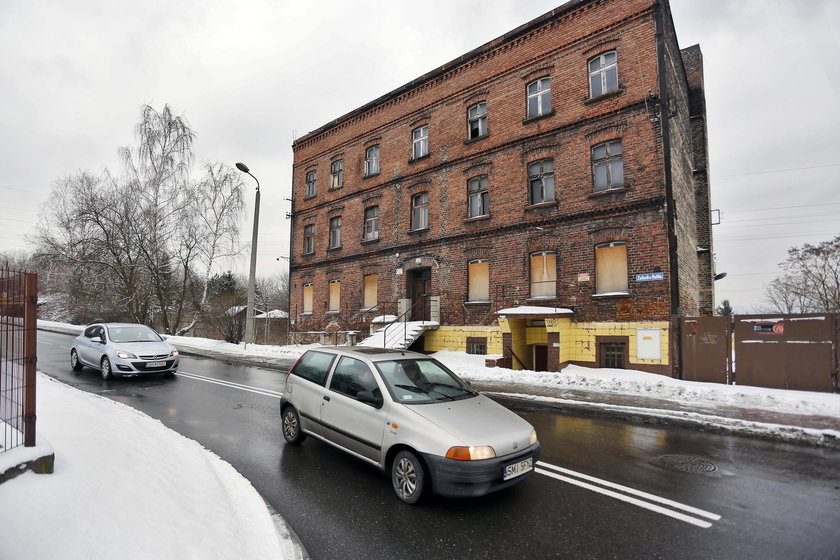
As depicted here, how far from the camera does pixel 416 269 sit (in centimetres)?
1916

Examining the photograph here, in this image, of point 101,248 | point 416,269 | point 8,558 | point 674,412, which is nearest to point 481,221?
point 416,269

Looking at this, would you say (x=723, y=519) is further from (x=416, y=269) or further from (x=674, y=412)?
(x=416, y=269)

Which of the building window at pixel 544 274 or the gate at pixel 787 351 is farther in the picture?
the building window at pixel 544 274

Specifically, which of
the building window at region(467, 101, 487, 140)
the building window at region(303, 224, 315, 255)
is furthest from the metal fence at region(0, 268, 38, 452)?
the building window at region(303, 224, 315, 255)

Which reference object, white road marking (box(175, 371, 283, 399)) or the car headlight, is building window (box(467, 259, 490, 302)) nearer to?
white road marking (box(175, 371, 283, 399))

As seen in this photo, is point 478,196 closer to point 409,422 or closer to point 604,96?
point 604,96

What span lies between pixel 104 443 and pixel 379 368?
114 inches

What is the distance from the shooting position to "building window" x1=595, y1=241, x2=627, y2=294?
44.5 ft

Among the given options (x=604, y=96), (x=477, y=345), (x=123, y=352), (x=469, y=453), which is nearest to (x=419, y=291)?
(x=477, y=345)

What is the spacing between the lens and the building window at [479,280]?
661 inches

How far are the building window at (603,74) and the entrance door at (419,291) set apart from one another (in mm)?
9393

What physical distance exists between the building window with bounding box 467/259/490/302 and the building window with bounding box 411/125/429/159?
242 inches

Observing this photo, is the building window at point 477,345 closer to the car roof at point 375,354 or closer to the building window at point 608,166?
the building window at point 608,166

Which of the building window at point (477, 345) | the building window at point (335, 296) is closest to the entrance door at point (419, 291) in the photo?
the building window at point (477, 345)
